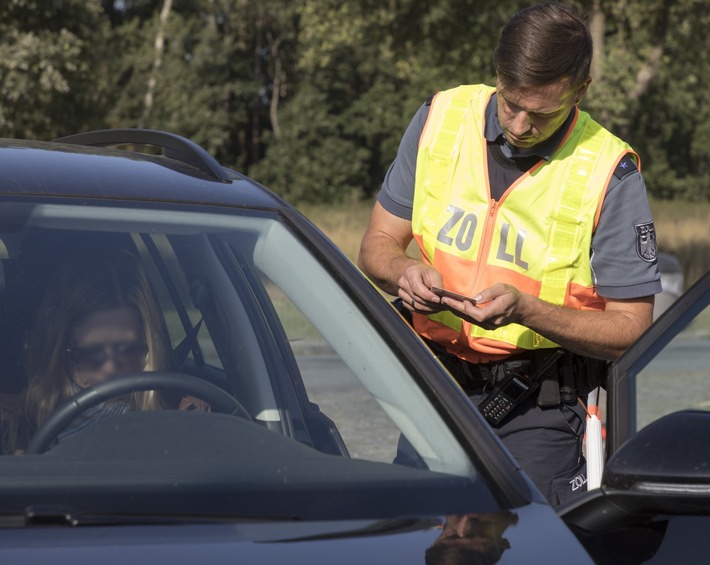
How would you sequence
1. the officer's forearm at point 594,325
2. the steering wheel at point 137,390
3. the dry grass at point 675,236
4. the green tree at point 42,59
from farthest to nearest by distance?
the dry grass at point 675,236 → the green tree at point 42,59 → the officer's forearm at point 594,325 → the steering wheel at point 137,390

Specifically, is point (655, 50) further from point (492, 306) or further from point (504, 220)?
point (492, 306)

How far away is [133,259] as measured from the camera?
2.46 metres

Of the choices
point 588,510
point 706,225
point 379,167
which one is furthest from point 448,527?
point 379,167

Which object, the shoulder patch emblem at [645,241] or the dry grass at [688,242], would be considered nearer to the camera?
the shoulder patch emblem at [645,241]

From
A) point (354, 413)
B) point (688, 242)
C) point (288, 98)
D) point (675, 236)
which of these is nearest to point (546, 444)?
point (354, 413)

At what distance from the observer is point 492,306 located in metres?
2.88

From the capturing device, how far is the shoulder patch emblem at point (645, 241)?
307 centimetres

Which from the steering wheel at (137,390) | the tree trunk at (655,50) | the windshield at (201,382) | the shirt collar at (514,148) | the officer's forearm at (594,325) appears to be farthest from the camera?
the tree trunk at (655,50)

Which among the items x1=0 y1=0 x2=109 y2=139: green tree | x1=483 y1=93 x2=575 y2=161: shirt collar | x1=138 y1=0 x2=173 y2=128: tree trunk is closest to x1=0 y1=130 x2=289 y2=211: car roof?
x1=483 y1=93 x2=575 y2=161: shirt collar

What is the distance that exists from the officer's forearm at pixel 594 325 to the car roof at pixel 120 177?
0.83 m

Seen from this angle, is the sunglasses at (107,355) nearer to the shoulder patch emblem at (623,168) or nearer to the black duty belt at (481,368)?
the black duty belt at (481,368)

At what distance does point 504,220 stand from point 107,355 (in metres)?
1.15

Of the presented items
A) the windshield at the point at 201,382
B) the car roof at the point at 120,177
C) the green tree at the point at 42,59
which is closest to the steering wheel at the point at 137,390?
the windshield at the point at 201,382

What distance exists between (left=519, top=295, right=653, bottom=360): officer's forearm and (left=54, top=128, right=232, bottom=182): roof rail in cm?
84
